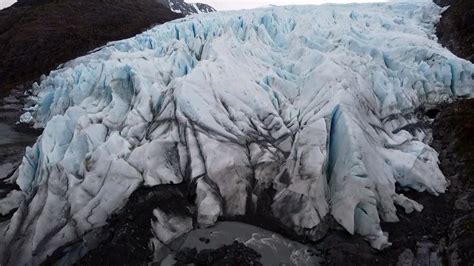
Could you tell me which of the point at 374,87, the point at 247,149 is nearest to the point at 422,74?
the point at 374,87

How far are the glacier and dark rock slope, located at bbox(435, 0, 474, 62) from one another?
191 centimetres

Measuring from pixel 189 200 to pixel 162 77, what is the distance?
5.88 metres

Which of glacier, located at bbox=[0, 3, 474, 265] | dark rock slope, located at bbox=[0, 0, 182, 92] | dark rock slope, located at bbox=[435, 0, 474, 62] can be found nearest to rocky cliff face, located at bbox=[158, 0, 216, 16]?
dark rock slope, located at bbox=[0, 0, 182, 92]

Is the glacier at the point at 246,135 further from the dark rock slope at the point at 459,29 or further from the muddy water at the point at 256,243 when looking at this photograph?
the dark rock slope at the point at 459,29

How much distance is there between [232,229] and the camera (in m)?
9.09

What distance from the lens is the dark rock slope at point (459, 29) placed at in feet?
58.2

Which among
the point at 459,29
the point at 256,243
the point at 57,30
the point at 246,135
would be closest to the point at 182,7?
the point at 57,30

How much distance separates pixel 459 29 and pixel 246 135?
13835mm

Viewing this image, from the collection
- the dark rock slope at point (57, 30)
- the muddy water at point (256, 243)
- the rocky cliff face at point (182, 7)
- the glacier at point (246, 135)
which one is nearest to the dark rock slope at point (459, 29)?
the glacier at point (246, 135)

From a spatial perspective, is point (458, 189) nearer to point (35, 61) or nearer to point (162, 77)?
point (162, 77)

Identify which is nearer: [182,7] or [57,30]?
[57,30]

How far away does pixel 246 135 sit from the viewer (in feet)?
37.4

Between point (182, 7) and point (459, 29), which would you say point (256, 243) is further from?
point (182, 7)

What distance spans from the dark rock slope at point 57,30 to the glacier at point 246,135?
16595 millimetres
